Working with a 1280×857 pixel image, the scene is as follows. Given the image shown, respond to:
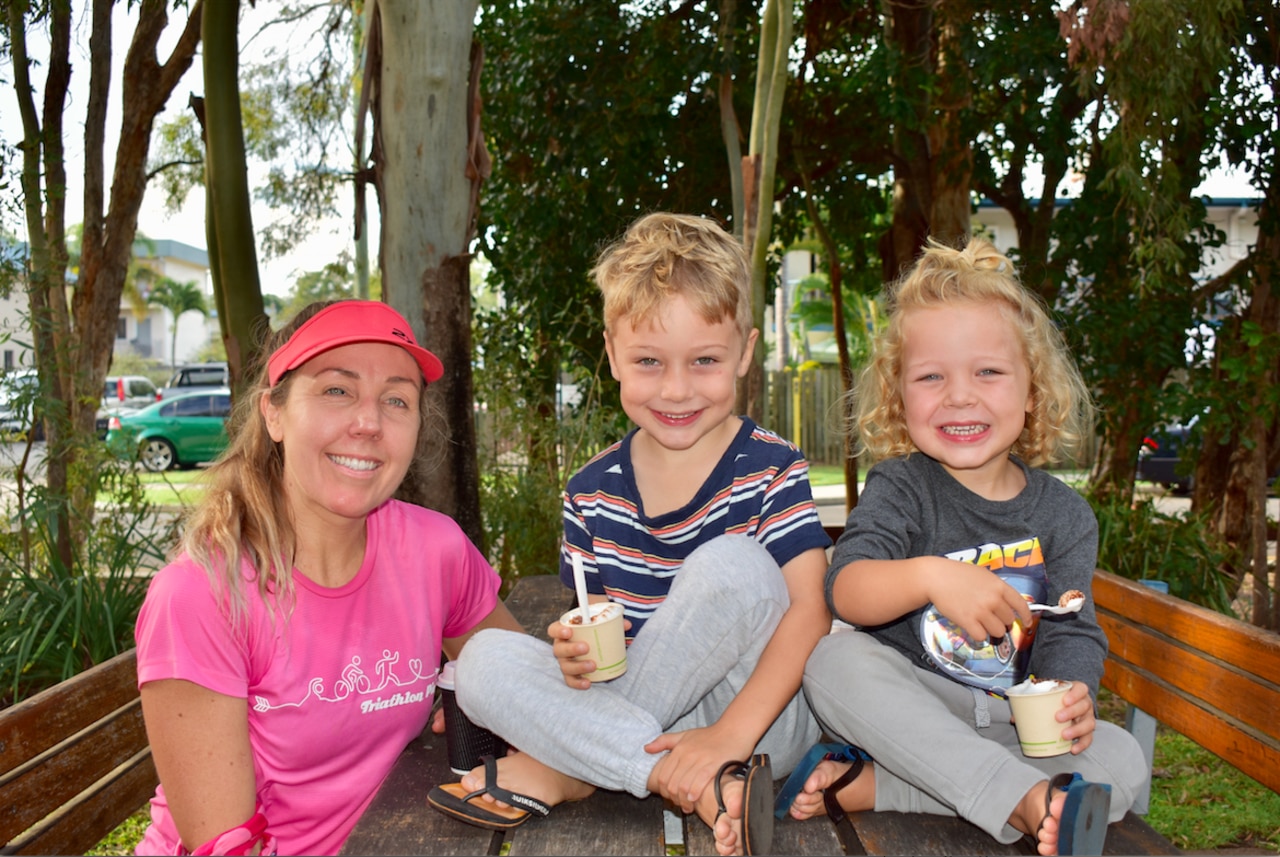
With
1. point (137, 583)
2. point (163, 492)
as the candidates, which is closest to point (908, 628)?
point (137, 583)

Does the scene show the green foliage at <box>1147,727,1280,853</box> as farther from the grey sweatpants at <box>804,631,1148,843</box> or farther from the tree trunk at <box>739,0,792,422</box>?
the tree trunk at <box>739,0,792,422</box>

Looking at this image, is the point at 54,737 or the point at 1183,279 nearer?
the point at 54,737

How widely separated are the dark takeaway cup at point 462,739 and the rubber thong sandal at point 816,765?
1.83 ft

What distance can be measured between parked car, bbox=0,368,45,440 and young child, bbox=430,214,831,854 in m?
3.41

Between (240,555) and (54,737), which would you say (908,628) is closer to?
(240,555)

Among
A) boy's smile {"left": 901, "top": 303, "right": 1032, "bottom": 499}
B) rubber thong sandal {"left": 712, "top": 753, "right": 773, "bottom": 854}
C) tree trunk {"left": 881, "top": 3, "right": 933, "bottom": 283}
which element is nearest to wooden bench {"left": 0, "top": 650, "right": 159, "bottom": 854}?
rubber thong sandal {"left": 712, "top": 753, "right": 773, "bottom": 854}

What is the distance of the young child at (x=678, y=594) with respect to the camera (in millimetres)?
1906

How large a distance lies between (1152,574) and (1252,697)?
11.4 feet

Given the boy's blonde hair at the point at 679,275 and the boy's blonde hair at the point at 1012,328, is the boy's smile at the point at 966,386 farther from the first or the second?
the boy's blonde hair at the point at 679,275

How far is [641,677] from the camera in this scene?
6.75 ft

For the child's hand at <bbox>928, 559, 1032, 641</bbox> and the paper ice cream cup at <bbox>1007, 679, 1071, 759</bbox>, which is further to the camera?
the child's hand at <bbox>928, 559, 1032, 641</bbox>

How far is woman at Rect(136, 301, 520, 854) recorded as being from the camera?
1.86 metres

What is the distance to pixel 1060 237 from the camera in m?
6.45

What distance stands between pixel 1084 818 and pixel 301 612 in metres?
1.43
